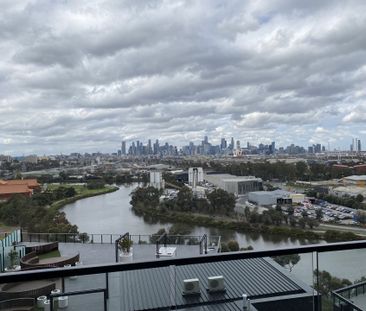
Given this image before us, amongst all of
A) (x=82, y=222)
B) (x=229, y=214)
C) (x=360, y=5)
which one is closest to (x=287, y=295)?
(x=360, y=5)

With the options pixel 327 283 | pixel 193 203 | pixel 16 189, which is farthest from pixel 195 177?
pixel 327 283

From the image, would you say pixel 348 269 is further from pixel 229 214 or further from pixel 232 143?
pixel 232 143

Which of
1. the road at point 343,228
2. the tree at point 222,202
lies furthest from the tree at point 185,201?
the road at point 343,228

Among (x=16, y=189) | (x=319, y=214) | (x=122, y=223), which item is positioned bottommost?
(x=122, y=223)

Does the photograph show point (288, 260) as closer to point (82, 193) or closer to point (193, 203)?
point (193, 203)

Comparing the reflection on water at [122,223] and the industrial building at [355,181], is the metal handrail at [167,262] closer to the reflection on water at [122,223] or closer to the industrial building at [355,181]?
the reflection on water at [122,223]

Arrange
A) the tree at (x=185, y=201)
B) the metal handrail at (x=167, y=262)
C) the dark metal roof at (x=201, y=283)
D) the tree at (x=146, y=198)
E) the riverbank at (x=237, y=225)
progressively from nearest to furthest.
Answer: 1. the metal handrail at (x=167, y=262)
2. the dark metal roof at (x=201, y=283)
3. the riverbank at (x=237, y=225)
4. the tree at (x=185, y=201)
5. the tree at (x=146, y=198)
